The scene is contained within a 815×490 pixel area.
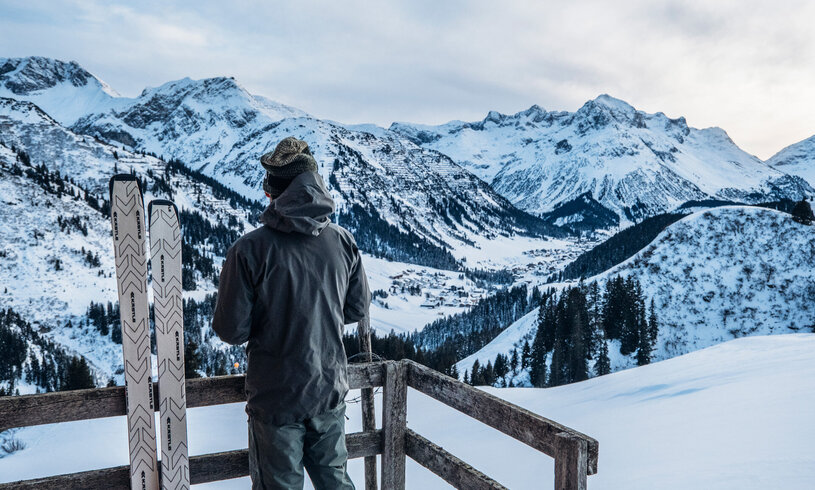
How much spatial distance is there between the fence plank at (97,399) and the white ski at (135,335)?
0.14 meters

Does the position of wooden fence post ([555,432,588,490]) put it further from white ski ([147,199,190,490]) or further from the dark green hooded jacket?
white ski ([147,199,190,490])

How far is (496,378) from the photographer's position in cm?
5922

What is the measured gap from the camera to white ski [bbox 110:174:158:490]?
4.40 metres

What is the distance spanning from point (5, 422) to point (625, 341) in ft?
217

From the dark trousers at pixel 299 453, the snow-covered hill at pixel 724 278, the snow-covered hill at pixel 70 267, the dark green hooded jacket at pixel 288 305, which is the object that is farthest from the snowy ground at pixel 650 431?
the snow-covered hill at pixel 70 267

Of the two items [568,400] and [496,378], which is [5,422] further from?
[496,378]

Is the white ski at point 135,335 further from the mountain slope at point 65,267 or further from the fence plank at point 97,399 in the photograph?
the mountain slope at point 65,267

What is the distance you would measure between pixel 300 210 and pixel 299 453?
191cm

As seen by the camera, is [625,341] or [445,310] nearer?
[625,341]

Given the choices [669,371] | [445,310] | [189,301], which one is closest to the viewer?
[669,371]

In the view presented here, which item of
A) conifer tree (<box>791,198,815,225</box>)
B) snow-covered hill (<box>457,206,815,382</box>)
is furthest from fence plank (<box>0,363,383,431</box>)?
conifer tree (<box>791,198,815,225</box>)

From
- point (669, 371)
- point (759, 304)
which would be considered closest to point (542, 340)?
point (759, 304)

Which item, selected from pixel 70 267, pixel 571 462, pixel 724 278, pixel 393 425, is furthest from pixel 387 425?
pixel 70 267

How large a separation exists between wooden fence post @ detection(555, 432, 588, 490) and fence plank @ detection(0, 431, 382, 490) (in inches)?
93.4
